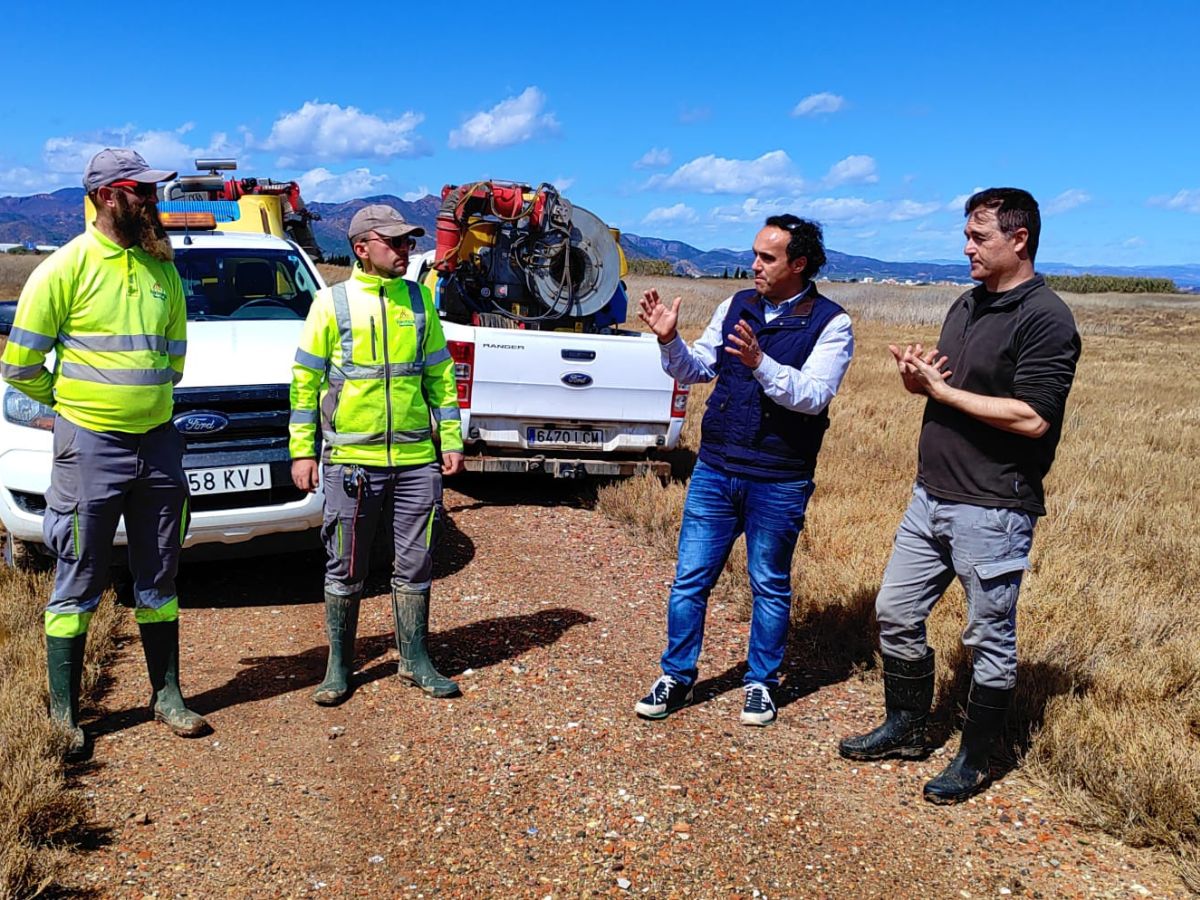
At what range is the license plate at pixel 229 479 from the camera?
4.97m

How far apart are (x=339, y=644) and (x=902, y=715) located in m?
2.40

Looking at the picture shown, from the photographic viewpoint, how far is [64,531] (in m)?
3.65

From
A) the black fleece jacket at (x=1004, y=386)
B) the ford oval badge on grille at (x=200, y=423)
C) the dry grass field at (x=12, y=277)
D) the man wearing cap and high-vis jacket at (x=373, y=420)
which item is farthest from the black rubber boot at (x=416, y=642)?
the dry grass field at (x=12, y=277)

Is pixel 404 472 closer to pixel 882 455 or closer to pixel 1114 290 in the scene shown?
pixel 882 455

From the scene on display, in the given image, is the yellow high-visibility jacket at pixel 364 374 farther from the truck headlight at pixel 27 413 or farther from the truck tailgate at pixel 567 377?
the truck tailgate at pixel 567 377

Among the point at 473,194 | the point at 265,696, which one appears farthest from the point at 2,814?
the point at 473,194

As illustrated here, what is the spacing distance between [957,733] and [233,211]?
27.7 feet

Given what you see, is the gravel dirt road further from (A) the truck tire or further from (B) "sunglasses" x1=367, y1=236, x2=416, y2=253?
(B) "sunglasses" x1=367, y1=236, x2=416, y2=253

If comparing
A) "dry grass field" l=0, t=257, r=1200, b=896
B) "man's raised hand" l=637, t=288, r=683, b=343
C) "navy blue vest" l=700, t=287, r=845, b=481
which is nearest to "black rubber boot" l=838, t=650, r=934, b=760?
"dry grass field" l=0, t=257, r=1200, b=896

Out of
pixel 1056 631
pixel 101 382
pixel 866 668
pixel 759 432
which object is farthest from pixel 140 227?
pixel 1056 631

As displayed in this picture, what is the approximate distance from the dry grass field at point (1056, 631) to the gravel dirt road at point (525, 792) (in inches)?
6.7

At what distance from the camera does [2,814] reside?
3027 millimetres

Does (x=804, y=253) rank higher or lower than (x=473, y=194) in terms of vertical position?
lower

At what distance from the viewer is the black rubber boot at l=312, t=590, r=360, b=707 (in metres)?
4.30
